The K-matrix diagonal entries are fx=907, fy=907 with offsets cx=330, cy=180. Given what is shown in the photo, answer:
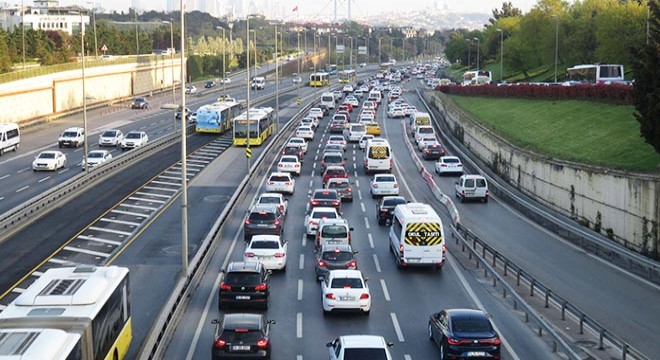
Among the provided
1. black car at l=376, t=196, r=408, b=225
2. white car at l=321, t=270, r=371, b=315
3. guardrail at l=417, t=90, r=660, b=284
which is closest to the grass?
guardrail at l=417, t=90, r=660, b=284

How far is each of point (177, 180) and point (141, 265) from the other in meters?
22.1

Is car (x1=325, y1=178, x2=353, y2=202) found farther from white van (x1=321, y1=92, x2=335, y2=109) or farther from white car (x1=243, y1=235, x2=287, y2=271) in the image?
white van (x1=321, y1=92, x2=335, y2=109)

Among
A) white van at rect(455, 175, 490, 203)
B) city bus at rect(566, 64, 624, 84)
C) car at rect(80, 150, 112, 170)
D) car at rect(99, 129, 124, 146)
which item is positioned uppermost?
city bus at rect(566, 64, 624, 84)

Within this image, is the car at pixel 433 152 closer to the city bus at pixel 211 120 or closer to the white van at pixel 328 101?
the city bus at pixel 211 120

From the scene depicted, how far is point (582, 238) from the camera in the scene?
38.8 meters

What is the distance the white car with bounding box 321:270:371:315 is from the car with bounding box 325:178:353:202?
2239cm

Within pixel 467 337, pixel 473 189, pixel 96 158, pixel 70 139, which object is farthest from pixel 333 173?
pixel 467 337

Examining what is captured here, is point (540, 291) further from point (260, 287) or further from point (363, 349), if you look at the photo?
point (363, 349)

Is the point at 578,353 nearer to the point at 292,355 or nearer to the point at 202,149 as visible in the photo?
the point at 292,355

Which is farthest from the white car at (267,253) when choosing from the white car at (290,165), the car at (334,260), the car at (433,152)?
the car at (433,152)

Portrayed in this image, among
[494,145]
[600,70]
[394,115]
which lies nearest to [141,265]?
[494,145]

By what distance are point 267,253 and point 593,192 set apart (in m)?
16.6

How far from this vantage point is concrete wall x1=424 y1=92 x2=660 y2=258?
34750 millimetres

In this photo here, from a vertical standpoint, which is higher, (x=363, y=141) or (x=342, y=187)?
(x=363, y=141)
